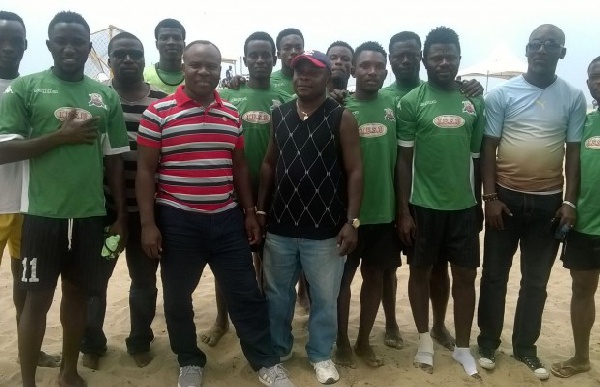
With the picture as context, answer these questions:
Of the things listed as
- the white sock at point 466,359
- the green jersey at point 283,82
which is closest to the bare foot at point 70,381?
the white sock at point 466,359

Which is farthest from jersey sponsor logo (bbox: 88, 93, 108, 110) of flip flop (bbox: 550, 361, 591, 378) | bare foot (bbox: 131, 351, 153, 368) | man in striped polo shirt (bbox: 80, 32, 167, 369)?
flip flop (bbox: 550, 361, 591, 378)

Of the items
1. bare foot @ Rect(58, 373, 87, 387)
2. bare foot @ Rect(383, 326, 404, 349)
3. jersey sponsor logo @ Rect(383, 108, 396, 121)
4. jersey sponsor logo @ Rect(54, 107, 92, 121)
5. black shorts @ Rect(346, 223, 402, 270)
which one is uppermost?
jersey sponsor logo @ Rect(54, 107, 92, 121)

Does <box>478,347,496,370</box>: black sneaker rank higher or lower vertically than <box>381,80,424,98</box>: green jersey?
lower

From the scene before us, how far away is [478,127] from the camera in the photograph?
3.73 meters

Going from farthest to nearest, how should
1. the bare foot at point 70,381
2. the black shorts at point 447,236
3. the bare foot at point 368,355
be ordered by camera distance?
the bare foot at point 368,355
the black shorts at point 447,236
the bare foot at point 70,381

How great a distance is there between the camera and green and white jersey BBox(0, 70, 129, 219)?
9.67 feet

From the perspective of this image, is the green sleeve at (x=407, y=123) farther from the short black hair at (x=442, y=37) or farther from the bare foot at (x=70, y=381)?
the bare foot at (x=70, y=381)

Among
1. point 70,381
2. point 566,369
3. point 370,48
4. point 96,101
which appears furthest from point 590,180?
point 70,381

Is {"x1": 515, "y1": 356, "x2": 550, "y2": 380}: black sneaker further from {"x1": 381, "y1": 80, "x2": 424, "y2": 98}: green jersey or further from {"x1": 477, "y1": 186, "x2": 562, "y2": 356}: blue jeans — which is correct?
{"x1": 381, "y1": 80, "x2": 424, "y2": 98}: green jersey

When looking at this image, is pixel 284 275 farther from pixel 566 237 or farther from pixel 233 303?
pixel 566 237

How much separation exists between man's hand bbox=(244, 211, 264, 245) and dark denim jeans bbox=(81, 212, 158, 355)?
0.79 metres

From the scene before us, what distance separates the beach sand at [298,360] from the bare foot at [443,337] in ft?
0.32

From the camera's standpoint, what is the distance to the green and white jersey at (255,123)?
3871mm

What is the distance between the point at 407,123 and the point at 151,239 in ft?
6.71
